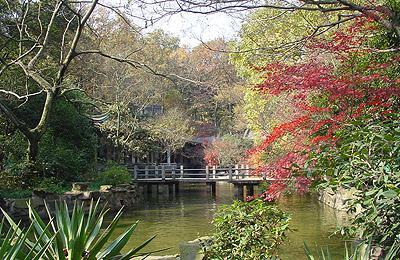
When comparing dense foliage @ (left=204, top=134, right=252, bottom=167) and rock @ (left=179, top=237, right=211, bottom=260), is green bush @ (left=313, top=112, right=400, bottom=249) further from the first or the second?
dense foliage @ (left=204, top=134, right=252, bottom=167)

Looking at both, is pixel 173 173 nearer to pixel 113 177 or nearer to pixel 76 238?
pixel 113 177

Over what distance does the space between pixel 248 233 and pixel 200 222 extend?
7.15m

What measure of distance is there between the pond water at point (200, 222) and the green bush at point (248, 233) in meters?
1.42

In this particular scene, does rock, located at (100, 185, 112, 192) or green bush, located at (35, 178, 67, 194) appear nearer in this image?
green bush, located at (35, 178, 67, 194)

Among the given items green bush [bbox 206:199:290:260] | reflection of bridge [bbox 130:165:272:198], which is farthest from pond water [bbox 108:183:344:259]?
green bush [bbox 206:199:290:260]

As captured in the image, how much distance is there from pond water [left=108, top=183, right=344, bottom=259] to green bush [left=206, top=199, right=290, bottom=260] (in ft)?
4.67

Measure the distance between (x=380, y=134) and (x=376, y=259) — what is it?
7.39ft

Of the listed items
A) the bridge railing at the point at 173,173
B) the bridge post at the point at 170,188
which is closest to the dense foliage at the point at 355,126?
the bridge railing at the point at 173,173

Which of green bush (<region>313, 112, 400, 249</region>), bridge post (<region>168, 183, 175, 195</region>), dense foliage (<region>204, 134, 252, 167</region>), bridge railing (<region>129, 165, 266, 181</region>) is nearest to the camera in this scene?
green bush (<region>313, 112, 400, 249</region>)

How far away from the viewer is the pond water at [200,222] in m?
7.91

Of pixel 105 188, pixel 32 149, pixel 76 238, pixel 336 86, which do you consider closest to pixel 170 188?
pixel 105 188

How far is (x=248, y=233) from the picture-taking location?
4.07 metres

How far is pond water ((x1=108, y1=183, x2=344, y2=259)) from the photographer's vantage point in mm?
7910

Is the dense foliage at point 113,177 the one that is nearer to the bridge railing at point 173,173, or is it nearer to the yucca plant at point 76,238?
the bridge railing at point 173,173
